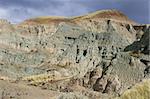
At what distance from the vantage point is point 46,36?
57.5 meters

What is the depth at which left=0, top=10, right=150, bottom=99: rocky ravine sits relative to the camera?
4044cm

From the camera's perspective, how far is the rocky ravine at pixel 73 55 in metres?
40.4

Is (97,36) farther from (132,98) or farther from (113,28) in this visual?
(132,98)

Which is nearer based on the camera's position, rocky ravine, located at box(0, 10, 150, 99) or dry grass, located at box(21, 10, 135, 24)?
rocky ravine, located at box(0, 10, 150, 99)

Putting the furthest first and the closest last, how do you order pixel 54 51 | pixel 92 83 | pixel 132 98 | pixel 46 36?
pixel 46 36
pixel 54 51
pixel 92 83
pixel 132 98

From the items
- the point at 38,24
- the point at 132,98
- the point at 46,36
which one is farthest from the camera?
the point at 38,24

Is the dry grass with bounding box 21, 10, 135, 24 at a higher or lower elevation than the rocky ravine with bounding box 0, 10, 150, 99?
higher

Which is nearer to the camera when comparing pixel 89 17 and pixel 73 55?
pixel 73 55

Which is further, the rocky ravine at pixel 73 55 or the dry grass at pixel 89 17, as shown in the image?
the dry grass at pixel 89 17

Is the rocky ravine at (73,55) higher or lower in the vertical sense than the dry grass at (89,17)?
lower

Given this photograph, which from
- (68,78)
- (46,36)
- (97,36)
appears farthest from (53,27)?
(68,78)

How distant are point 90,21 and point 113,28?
3.98 metres

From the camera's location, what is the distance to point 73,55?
52938mm

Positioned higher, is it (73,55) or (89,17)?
(89,17)
